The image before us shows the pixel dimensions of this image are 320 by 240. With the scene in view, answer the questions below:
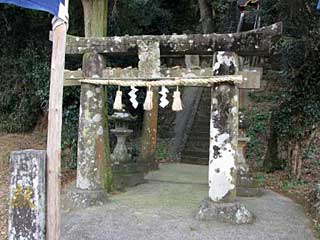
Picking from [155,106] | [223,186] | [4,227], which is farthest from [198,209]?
[155,106]

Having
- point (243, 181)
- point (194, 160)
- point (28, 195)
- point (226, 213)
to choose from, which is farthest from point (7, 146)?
point (28, 195)

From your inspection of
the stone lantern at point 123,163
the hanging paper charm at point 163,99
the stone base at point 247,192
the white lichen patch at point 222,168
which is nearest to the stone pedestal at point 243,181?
the stone base at point 247,192

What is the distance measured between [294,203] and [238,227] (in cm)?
173

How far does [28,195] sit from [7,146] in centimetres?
684

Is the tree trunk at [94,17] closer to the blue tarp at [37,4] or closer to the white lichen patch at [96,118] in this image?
the white lichen patch at [96,118]

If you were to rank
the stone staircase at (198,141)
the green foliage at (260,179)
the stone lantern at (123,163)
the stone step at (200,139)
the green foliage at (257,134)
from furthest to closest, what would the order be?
the stone step at (200,139), the stone staircase at (198,141), the green foliage at (257,134), the green foliage at (260,179), the stone lantern at (123,163)

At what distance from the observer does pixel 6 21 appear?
10.8m

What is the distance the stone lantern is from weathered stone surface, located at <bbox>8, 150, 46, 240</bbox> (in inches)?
148

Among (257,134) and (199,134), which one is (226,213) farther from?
(199,134)

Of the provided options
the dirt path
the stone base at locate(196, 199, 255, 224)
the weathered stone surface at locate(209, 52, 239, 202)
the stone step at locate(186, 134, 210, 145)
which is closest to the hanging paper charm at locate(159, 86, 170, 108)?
the weathered stone surface at locate(209, 52, 239, 202)

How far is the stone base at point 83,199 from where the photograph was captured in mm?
5688

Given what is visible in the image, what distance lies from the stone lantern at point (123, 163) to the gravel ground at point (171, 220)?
20.2 inches

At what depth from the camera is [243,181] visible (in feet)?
22.2

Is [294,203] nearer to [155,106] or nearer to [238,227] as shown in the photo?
[238,227]
